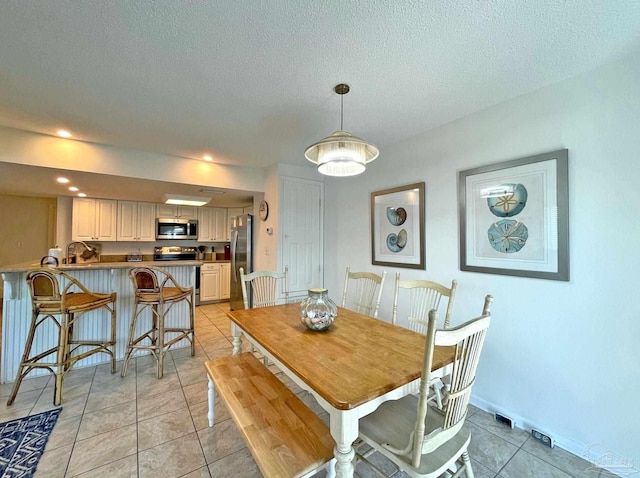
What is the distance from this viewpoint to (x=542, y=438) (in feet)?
5.68

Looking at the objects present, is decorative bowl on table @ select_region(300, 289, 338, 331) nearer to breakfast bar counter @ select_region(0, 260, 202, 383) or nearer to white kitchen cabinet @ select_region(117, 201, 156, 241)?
breakfast bar counter @ select_region(0, 260, 202, 383)

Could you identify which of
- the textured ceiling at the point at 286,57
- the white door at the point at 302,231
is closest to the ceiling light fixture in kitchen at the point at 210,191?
the white door at the point at 302,231

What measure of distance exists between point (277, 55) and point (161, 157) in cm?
240

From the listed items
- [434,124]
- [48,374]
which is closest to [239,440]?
[48,374]

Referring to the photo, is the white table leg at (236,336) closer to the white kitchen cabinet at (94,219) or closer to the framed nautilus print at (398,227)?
the framed nautilus print at (398,227)

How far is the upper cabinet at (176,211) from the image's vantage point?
500cm

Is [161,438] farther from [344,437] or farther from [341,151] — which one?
[341,151]

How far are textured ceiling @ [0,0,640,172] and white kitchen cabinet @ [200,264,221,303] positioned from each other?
3.15 meters

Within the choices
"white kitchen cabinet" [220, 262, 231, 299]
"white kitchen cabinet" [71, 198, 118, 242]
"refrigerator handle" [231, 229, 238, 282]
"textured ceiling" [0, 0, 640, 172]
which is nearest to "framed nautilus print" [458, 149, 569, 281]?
"textured ceiling" [0, 0, 640, 172]

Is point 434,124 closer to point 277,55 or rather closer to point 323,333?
point 277,55

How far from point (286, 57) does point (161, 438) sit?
2566mm

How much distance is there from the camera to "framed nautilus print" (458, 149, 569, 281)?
1735 millimetres

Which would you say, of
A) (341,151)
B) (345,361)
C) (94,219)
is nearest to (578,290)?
(345,361)

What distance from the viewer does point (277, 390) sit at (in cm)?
152
